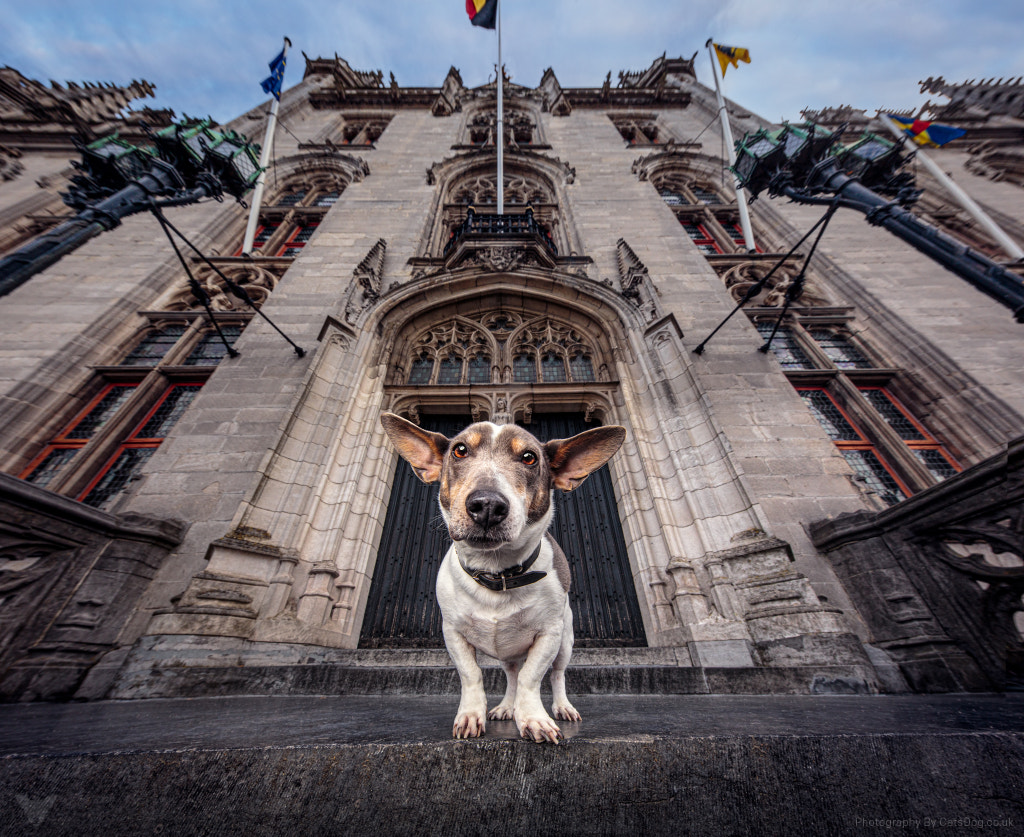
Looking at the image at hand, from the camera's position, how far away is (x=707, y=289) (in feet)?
25.4

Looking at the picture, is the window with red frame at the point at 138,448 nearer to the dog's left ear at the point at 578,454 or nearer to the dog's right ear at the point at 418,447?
the dog's right ear at the point at 418,447

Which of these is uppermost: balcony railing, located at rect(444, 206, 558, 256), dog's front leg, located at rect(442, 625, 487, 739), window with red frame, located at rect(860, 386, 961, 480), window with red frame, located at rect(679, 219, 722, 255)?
window with red frame, located at rect(679, 219, 722, 255)

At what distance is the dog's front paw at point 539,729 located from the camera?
1350 millimetres

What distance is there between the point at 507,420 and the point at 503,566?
14.4 ft

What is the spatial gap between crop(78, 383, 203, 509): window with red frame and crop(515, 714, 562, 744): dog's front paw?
699 cm

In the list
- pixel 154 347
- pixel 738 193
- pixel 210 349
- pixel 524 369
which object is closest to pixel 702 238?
pixel 738 193

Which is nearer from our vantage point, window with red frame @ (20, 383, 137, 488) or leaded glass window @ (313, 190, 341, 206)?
window with red frame @ (20, 383, 137, 488)

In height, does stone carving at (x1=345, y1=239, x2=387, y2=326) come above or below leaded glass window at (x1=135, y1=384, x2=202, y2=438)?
above

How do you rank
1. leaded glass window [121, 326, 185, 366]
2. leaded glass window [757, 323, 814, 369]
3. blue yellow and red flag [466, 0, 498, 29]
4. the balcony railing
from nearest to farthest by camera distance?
leaded glass window [121, 326, 185, 366], leaded glass window [757, 323, 814, 369], the balcony railing, blue yellow and red flag [466, 0, 498, 29]

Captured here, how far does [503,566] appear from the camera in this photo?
5.68 feet

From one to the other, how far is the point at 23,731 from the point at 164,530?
2.76 metres

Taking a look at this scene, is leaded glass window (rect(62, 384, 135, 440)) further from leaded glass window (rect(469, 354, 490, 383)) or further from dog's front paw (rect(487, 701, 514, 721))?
dog's front paw (rect(487, 701, 514, 721))

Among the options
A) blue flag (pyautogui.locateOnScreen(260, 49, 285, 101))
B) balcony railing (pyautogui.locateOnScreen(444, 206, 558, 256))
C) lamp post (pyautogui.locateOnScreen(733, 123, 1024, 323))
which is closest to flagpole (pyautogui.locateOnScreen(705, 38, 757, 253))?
lamp post (pyautogui.locateOnScreen(733, 123, 1024, 323))

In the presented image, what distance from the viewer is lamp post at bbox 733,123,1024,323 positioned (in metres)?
4.07
